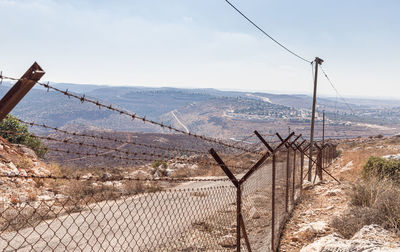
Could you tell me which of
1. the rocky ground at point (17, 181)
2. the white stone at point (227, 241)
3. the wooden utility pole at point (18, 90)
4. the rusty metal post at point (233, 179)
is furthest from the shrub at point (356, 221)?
the rocky ground at point (17, 181)

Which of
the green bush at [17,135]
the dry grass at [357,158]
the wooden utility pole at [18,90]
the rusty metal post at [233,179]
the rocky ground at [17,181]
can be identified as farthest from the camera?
the green bush at [17,135]

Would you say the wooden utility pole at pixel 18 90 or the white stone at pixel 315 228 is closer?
the wooden utility pole at pixel 18 90

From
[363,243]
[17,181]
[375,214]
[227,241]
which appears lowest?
[17,181]

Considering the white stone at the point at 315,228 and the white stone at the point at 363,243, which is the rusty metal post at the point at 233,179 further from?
the white stone at the point at 315,228

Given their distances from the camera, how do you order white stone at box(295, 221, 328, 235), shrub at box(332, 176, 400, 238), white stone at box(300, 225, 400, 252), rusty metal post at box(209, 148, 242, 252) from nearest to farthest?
rusty metal post at box(209, 148, 242, 252)
white stone at box(300, 225, 400, 252)
shrub at box(332, 176, 400, 238)
white stone at box(295, 221, 328, 235)

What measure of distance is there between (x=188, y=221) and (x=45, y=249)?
3.93 m

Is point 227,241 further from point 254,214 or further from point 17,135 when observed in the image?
point 17,135

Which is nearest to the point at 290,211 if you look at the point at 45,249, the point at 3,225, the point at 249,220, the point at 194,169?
the point at 249,220

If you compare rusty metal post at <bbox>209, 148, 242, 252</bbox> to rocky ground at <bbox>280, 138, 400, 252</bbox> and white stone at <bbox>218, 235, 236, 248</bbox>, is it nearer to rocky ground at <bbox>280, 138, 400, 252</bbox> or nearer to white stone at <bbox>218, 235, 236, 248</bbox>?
rocky ground at <bbox>280, 138, 400, 252</bbox>

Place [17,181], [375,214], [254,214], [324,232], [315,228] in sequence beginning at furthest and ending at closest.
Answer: [17,181] → [254,214] → [315,228] → [324,232] → [375,214]

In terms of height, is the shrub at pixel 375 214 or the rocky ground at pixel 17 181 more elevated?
the shrub at pixel 375 214

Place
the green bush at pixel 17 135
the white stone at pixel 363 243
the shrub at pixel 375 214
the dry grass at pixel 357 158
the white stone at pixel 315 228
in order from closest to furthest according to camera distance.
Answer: the white stone at pixel 363 243 → the shrub at pixel 375 214 → the white stone at pixel 315 228 → the dry grass at pixel 357 158 → the green bush at pixel 17 135

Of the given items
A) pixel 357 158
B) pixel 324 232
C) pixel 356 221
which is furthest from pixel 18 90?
pixel 357 158

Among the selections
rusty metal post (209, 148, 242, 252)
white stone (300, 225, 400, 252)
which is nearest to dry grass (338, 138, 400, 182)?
white stone (300, 225, 400, 252)
